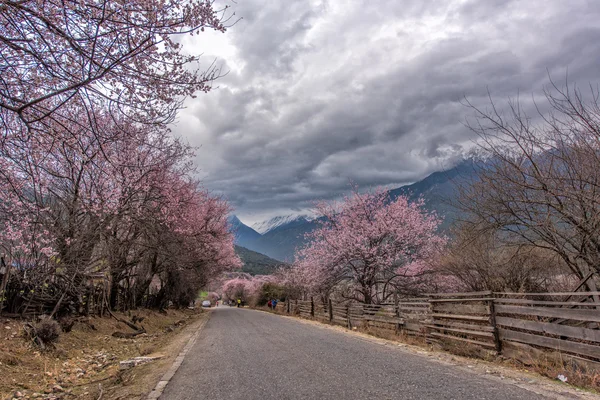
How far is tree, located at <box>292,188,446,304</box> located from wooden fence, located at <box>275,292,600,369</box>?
446cm

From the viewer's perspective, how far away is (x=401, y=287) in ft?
61.1

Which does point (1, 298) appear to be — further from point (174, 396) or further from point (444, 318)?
point (444, 318)

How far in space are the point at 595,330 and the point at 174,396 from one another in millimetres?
6645

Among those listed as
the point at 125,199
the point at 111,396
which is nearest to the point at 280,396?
the point at 111,396

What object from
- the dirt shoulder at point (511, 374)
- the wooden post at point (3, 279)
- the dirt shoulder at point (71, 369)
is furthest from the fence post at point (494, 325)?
the wooden post at point (3, 279)

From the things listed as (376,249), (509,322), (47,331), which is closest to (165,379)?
(47,331)

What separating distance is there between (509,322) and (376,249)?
10.9 m

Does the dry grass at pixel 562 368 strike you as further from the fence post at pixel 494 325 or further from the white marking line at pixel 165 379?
the white marking line at pixel 165 379

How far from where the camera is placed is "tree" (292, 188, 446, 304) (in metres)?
18.5

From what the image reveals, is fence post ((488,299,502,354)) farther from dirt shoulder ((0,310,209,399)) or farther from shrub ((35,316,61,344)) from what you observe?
shrub ((35,316,61,344))

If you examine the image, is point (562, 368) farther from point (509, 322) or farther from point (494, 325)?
point (494, 325)

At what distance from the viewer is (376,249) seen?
60.3ft

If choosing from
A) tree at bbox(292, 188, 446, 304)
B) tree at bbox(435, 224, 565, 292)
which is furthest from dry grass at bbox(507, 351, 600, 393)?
tree at bbox(292, 188, 446, 304)

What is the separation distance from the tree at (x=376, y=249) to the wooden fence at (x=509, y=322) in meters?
4.46
